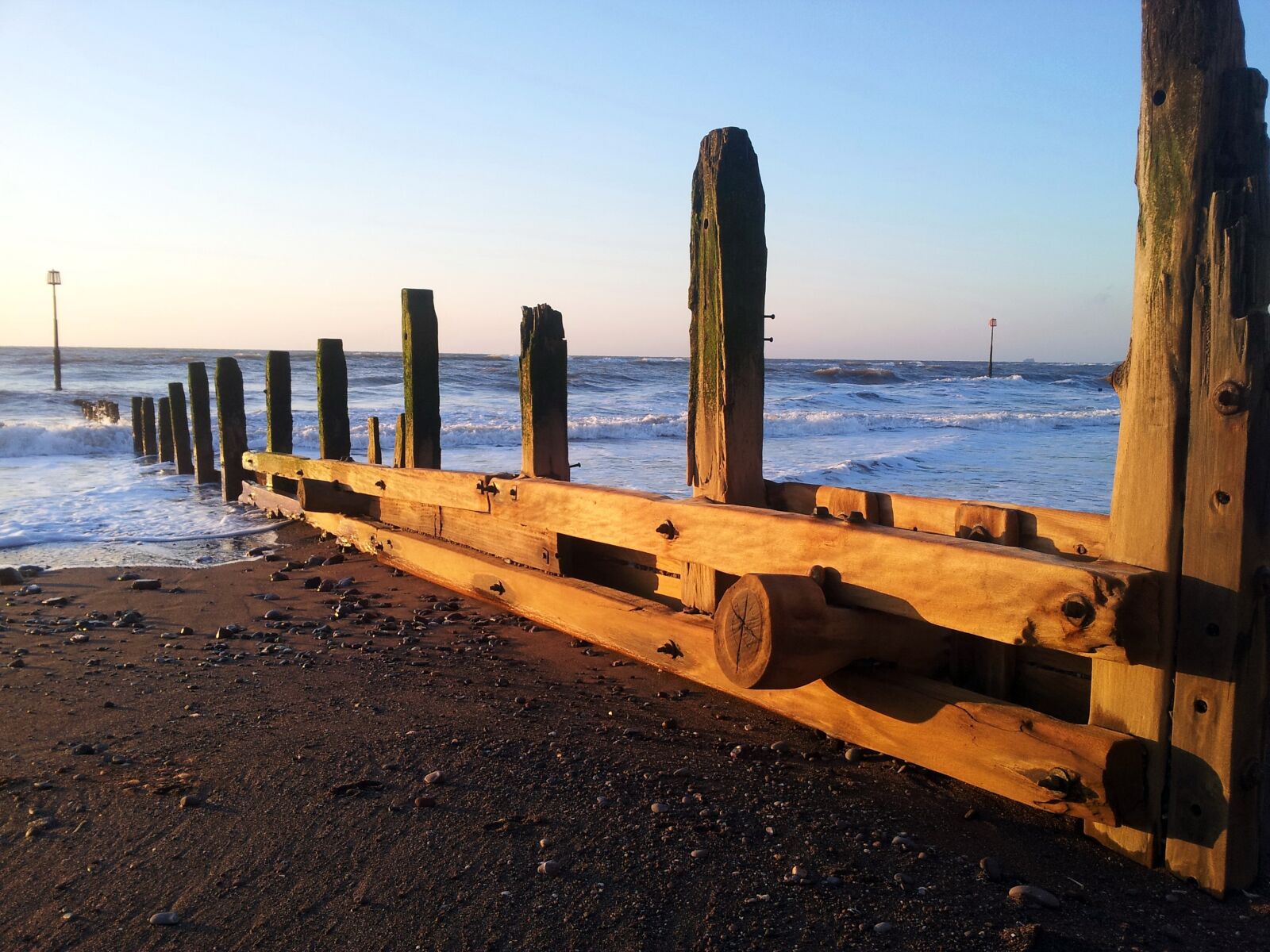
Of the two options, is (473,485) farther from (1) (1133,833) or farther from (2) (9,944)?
(1) (1133,833)

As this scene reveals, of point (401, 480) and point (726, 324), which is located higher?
point (726, 324)

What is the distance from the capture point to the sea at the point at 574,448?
28.9ft

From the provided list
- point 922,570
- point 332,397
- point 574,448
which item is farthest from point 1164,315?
point 574,448

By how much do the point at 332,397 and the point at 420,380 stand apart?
2121 mm

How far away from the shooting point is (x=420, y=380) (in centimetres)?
695

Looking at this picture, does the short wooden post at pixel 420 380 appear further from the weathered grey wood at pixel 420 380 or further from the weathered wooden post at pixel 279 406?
the weathered wooden post at pixel 279 406

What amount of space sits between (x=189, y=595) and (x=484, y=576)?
2.20m

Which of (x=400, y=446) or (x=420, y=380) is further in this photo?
(x=400, y=446)

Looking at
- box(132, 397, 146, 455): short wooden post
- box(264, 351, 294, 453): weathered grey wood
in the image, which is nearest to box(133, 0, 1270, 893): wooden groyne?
box(264, 351, 294, 453): weathered grey wood

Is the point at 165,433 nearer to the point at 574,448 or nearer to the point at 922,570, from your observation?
the point at 574,448

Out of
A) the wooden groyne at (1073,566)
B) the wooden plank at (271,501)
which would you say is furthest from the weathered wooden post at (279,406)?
the wooden groyne at (1073,566)

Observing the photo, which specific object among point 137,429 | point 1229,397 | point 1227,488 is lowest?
point 137,429

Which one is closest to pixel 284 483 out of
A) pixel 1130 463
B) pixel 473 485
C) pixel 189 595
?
pixel 189 595

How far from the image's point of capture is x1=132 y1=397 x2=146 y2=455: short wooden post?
1588cm
